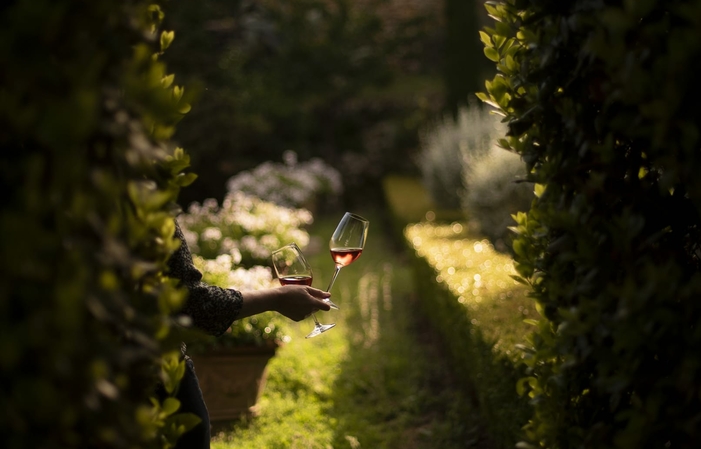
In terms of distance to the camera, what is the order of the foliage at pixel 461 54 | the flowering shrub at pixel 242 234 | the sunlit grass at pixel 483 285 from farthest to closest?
the foliage at pixel 461 54, the flowering shrub at pixel 242 234, the sunlit grass at pixel 483 285

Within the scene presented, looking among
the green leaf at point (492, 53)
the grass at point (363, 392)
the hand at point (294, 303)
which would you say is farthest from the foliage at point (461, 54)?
the hand at point (294, 303)

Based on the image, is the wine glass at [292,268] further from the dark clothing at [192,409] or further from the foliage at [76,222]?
the foliage at [76,222]

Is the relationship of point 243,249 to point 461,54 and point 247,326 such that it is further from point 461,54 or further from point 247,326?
point 461,54

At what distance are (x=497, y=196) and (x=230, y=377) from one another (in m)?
4.44

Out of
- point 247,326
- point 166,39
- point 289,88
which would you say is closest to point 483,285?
point 247,326

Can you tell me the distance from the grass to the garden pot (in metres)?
0.12

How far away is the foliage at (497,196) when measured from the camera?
830 centimetres

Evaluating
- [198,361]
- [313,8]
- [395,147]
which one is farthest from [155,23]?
[313,8]

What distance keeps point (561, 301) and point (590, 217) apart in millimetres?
282

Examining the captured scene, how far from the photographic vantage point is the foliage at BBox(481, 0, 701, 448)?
6.10 feet

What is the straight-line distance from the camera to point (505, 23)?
2.46m

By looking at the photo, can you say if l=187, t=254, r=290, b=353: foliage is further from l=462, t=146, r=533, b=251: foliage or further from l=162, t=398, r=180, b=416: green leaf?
l=462, t=146, r=533, b=251: foliage

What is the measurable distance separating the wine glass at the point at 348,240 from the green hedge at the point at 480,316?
0.80 metres

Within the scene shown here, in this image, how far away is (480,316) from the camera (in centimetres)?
458
